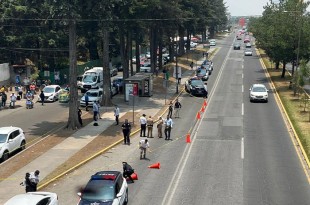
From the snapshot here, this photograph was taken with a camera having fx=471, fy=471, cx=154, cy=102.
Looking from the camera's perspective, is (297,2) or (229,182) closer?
(229,182)

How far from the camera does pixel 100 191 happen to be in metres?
17.9

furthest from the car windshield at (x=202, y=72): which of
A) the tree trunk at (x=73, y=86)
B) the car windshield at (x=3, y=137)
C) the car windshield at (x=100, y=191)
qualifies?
the car windshield at (x=100, y=191)

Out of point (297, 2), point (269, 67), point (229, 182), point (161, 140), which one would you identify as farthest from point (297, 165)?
point (269, 67)

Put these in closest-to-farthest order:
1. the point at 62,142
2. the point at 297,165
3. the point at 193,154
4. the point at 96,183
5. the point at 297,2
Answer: the point at 96,183 → the point at 297,165 → the point at 193,154 → the point at 62,142 → the point at 297,2

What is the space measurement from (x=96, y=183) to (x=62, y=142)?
1327 cm

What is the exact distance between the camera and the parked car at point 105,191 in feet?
57.5

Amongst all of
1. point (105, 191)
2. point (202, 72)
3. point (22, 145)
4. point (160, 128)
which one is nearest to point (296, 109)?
point (160, 128)

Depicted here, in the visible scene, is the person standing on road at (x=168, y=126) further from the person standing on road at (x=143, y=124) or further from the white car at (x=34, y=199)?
the white car at (x=34, y=199)

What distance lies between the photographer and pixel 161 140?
104 feet

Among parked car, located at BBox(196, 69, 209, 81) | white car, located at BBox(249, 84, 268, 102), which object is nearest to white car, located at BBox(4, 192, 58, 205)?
white car, located at BBox(249, 84, 268, 102)

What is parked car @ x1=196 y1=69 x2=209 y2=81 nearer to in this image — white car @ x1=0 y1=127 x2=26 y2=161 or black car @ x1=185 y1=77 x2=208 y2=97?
black car @ x1=185 y1=77 x2=208 y2=97

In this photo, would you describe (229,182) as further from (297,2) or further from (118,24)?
(297,2)

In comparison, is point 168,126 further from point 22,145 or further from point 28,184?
point 28,184

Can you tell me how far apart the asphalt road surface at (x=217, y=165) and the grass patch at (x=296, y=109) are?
104 cm
